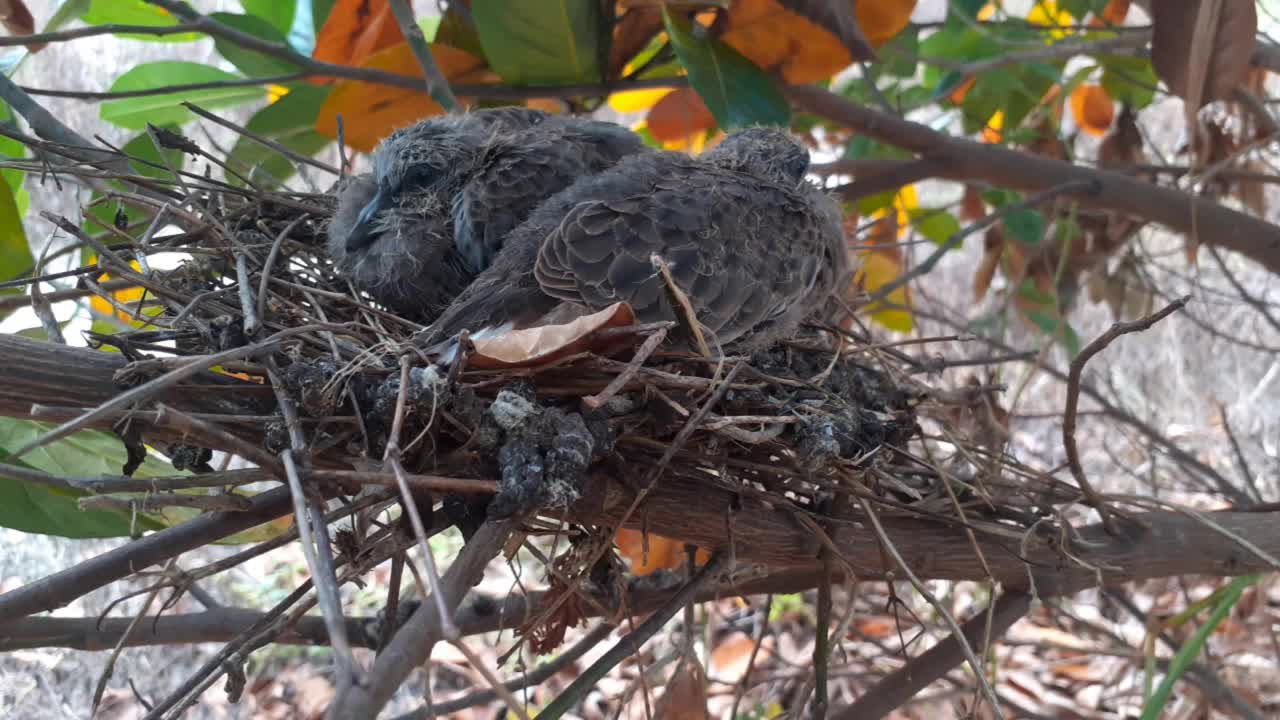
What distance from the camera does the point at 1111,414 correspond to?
→ 213cm

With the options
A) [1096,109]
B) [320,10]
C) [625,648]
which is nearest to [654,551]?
[625,648]

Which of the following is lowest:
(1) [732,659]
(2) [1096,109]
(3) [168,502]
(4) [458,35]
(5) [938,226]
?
(3) [168,502]

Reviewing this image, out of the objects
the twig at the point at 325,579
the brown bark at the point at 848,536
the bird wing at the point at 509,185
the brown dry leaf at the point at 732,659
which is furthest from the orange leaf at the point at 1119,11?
the twig at the point at 325,579

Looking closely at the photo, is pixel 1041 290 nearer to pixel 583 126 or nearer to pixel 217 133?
pixel 583 126

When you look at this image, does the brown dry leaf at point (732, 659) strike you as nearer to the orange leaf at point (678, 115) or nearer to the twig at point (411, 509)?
the orange leaf at point (678, 115)

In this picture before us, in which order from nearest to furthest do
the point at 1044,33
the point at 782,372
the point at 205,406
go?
the point at 205,406
the point at 782,372
the point at 1044,33

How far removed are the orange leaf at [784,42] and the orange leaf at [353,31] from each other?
548 millimetres

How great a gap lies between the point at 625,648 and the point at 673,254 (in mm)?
429

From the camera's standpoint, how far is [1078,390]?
1.05m

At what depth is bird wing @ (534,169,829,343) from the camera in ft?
3.38

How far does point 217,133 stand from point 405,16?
1219 mm

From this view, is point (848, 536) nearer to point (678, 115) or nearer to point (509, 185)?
point (509, 185)

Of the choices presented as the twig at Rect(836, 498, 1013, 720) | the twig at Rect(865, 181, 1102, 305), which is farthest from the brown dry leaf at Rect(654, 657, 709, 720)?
the twig at Rect(865, 181, 1102, 305)

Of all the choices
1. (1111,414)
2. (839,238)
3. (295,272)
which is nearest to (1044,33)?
(1111,414)
